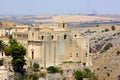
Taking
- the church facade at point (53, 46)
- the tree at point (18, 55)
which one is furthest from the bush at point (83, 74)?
the tree at point (18, 55)

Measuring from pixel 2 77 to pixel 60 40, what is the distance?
10373 millimetres

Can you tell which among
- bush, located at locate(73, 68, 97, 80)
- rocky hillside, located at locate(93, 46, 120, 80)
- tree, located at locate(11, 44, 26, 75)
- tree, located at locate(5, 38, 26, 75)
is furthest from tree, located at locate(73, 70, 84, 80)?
rocky hillside, located at locate(93, 46, 120, 80)

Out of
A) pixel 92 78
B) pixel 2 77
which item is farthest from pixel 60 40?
pixel 2 77

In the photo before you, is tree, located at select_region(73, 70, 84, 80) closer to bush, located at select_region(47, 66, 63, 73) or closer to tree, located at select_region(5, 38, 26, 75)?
bush, located at select_region(47, 66, 63, 73)

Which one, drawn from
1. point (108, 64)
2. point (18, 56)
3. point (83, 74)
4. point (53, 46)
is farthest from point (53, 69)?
point (108, 64)

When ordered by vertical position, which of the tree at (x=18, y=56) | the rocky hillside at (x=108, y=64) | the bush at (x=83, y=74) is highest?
the tree at (x=18, y=56)

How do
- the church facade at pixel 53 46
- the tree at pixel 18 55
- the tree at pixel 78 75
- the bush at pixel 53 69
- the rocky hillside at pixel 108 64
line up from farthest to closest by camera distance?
the rocky hillside at pixel 108 64
the church facade at pixel 53 46
the tree at pixel 78 75
the bush at pixel 53 69
the tree at pixel 18 55

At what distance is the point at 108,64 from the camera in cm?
7988

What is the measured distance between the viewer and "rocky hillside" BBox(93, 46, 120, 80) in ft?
242

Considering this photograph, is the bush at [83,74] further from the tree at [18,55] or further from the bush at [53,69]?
the tree at [18,55]

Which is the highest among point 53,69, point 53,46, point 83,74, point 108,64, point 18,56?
point 53,46

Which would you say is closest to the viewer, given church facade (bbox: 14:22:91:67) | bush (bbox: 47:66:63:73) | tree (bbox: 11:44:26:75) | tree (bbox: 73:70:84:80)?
tree (bbox: 11:44:26:75)

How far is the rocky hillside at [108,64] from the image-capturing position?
73.7 m

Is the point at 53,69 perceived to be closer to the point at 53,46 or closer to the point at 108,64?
the point at 53,46
